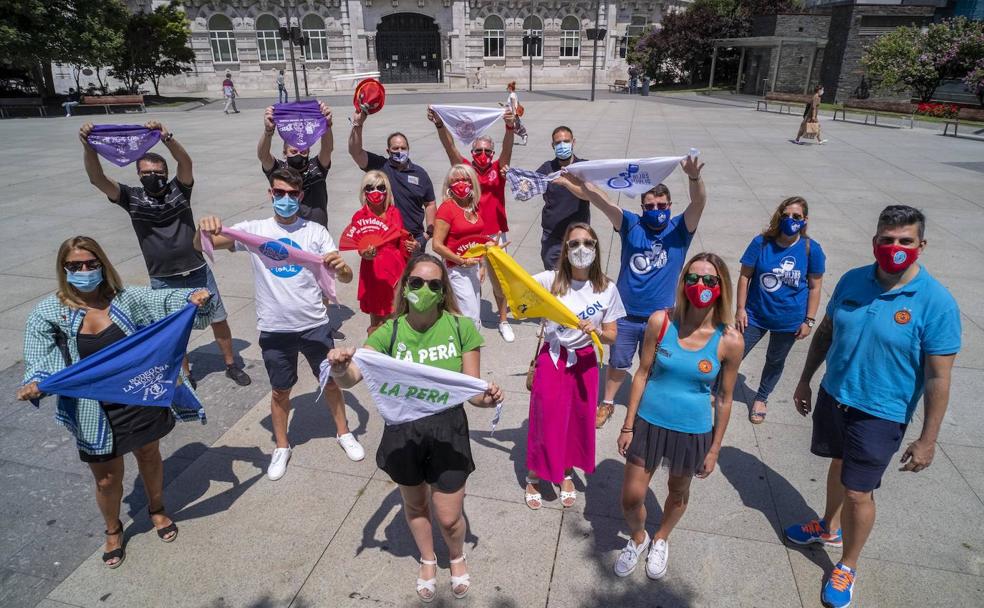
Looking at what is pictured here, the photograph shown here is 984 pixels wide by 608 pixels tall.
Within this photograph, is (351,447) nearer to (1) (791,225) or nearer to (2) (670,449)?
(2) (670,449)

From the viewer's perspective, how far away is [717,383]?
11.5ft

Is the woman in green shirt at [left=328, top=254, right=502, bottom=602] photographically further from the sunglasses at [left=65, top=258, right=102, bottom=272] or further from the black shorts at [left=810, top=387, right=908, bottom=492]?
the black shorts at [left=810, top=387, right=908, bottom=492]

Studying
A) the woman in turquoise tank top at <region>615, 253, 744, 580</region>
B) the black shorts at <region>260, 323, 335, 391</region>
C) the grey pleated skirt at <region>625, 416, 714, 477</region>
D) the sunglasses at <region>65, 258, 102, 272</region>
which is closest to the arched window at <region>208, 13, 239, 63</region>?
the black shorts at <region>260, 323, 335, 391</region>

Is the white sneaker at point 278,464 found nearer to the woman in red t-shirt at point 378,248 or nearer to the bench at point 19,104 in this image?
the woman in red t-shirt at point 378,248

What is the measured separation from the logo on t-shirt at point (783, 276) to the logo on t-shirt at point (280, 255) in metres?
3.86

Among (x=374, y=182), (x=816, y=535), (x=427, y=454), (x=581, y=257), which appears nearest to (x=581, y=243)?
(x=581, y=257)

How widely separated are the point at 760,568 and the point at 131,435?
4.02 m

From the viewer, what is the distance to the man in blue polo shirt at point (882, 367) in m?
3.09

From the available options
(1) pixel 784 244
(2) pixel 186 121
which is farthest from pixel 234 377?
(2) pixel 186 121

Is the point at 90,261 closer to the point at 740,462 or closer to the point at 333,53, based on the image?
the point at 740,462

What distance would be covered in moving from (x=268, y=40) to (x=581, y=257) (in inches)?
2035

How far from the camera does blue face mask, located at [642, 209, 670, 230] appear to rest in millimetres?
4621

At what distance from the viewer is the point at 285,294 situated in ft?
14.3

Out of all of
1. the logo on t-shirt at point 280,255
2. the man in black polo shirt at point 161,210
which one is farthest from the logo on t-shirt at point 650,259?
the man in black polo shirt at point 161,210
